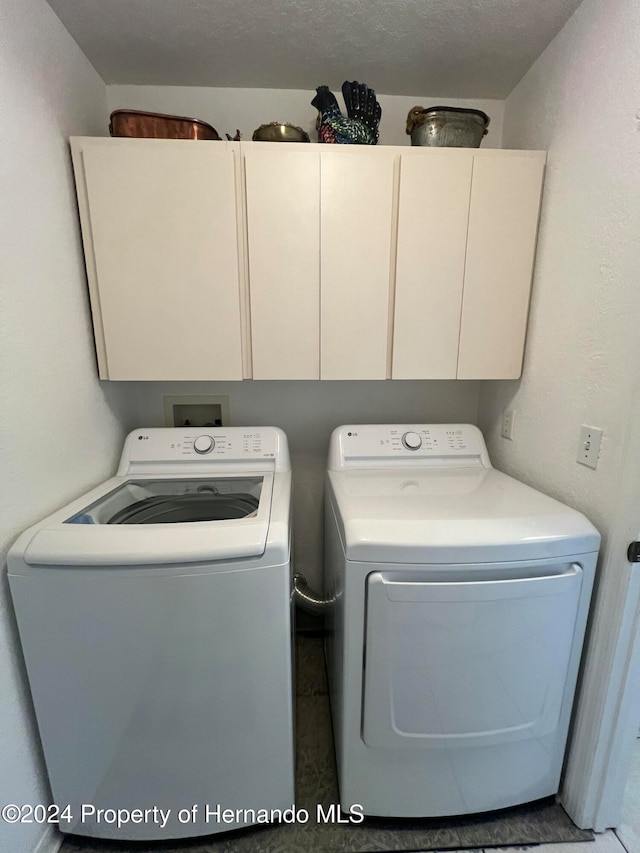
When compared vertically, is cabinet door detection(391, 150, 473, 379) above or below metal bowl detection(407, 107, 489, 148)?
below

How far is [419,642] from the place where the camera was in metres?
0.96

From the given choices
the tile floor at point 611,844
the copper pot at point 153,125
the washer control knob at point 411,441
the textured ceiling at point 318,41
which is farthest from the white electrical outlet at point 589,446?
the copper pot at point 153,125

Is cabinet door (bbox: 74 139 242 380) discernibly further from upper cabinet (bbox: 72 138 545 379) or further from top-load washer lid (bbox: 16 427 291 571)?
top-load washer lid (bbox: 16 427 291 571)

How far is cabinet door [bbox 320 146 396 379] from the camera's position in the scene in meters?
1.20

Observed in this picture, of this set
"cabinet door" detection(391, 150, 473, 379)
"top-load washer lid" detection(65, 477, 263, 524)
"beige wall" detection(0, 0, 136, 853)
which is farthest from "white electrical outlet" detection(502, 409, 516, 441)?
"beige wall" detection(0, 0, 136, 853)

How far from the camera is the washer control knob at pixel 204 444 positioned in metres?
1.44

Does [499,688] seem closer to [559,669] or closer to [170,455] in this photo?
[559,669]

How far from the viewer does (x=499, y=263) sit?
129 cm

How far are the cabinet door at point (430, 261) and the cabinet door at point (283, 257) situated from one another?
313mm

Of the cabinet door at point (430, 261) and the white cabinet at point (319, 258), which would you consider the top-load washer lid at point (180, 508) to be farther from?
the cabinet door at point (430, 261)

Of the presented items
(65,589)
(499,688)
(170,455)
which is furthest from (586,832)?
(170,455)

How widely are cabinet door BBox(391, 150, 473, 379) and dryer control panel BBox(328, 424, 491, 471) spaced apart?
10.3 inches

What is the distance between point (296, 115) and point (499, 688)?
2.19 metres

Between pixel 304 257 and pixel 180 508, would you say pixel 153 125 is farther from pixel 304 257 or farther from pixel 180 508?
pixel 180 508
